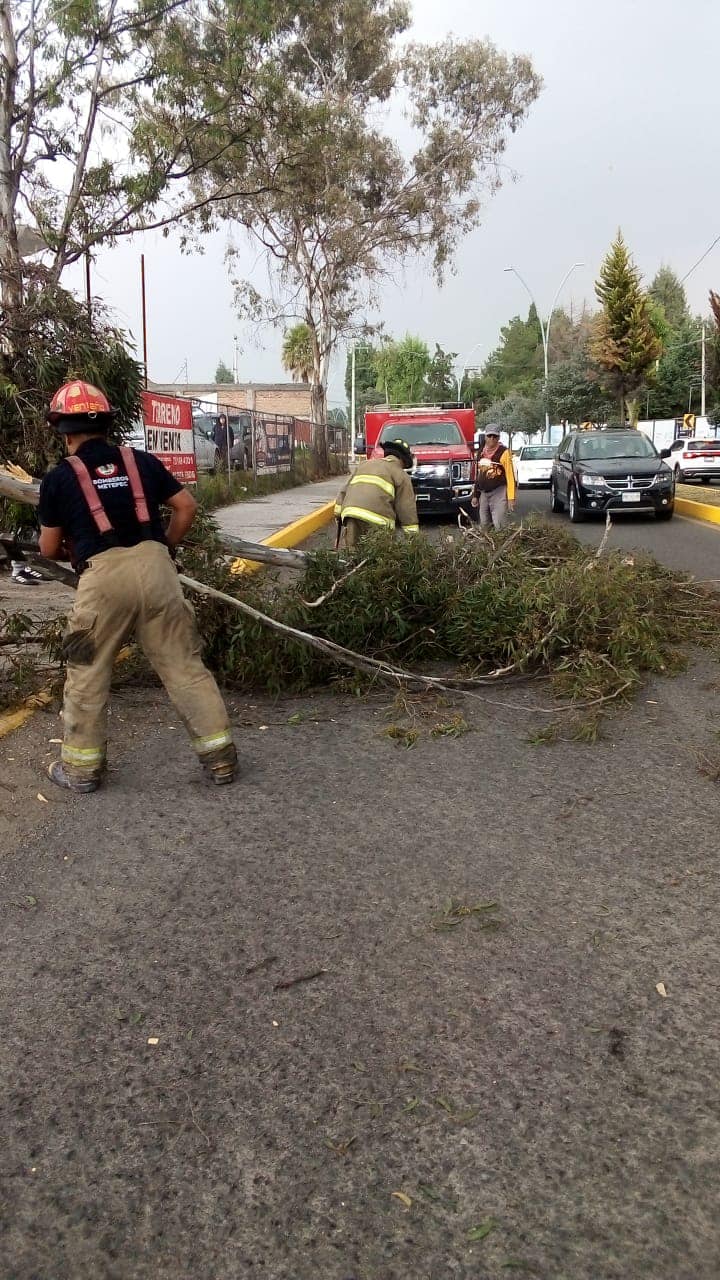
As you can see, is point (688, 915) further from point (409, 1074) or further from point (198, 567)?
point (198, 567)

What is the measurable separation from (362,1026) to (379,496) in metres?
5.86

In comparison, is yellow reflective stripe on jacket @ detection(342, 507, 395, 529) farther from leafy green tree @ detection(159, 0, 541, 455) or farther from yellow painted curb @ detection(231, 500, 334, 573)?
leafy green tree @ detection(159, 0, 541, 455)

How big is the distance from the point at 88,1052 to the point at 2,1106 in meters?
0.26

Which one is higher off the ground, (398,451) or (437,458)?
(437,458)

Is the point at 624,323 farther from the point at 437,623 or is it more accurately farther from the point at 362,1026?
the point at 362,1026

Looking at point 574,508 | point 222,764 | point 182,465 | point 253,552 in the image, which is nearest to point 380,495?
point 253,552

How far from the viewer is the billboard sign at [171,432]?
13.3m

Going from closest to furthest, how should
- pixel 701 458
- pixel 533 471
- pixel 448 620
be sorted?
pixel 448 620, pixel 533 471, pixel 701 458

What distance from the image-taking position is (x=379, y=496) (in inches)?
318

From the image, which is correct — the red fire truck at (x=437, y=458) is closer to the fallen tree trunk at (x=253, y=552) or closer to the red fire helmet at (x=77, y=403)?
the fallen tree trunk at (x=253, y=552)

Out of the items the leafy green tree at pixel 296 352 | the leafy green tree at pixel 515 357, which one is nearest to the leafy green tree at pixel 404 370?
the leafy green tree at pixel 515 357

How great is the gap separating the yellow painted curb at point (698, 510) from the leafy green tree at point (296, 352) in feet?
124

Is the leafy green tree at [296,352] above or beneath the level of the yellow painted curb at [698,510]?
above

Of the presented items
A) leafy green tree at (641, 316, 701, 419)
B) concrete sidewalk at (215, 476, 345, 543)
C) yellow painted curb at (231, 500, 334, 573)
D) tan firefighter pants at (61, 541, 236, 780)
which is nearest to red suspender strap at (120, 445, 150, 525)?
tan firefighter pants at (61, 541, 236, 780)
